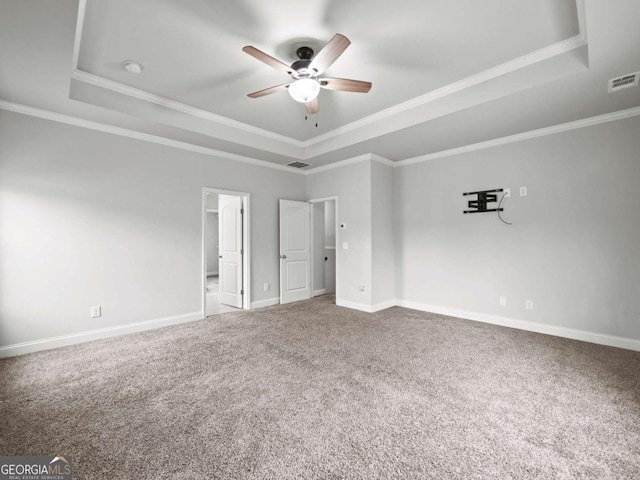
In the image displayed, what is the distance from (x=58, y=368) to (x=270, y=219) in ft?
11.8

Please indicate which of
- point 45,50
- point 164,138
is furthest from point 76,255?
point 45,50

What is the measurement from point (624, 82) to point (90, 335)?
6.34 metres

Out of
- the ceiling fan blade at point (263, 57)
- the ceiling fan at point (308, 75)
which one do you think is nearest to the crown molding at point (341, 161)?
the ceiling fan at point (308, 75)

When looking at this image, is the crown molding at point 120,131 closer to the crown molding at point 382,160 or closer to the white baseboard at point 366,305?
the crown molding at point 382,160

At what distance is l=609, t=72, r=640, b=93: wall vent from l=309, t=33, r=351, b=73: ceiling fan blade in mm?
2605

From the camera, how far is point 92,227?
3678 mm

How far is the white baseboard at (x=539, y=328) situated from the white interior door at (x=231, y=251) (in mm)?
3196

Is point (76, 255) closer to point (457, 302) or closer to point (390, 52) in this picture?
point (390, 52)

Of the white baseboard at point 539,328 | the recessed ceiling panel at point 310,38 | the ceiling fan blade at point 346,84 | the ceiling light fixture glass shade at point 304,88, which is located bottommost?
the white baseboard at point 539,328

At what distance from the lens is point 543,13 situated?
7.41ft

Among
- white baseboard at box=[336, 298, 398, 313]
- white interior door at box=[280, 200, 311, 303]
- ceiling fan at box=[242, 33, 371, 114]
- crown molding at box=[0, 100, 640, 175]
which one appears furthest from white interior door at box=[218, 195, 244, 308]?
ceiling fan at box=[242, 33, 371, 114]

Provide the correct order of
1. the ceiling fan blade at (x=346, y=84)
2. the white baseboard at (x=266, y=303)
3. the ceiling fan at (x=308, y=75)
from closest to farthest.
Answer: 1. the ceiling fan at (x=308, y=75)
2. the ceiling fan blade at (x=346, y=84)
3. the white baseboard at (x=266, y=303)

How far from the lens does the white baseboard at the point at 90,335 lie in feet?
10.5

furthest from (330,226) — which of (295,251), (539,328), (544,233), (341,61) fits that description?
(341,61)
